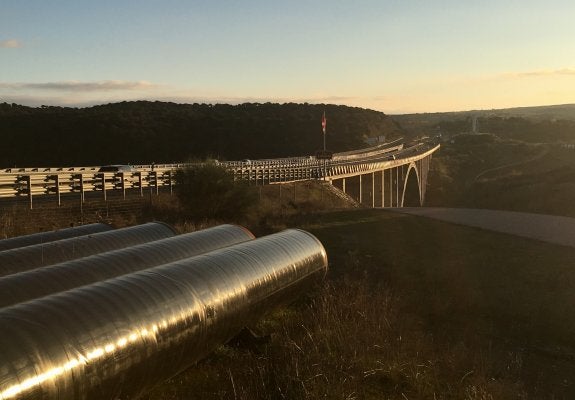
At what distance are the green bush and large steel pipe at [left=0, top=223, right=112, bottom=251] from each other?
1197 cm

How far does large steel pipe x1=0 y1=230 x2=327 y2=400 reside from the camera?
267 inches

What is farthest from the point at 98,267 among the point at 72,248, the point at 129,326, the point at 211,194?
the point at 211,194

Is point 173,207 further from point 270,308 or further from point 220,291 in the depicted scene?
point 220,291

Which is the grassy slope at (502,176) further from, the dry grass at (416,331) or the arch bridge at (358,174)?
the dry grass at (416,331)

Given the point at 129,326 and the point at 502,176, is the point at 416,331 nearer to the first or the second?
the point at 129,326

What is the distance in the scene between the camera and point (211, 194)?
97.5 feet

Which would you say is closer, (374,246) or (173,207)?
(374,246)

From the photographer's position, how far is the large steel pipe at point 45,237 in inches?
571

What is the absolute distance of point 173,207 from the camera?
30156 millimetres

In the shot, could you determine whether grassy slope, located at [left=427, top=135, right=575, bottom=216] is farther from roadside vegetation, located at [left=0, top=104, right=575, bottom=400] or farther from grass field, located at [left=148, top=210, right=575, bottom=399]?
grass field, located at [left=148, top=210, right=575, bottom=399]

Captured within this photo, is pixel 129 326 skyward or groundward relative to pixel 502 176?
skyward

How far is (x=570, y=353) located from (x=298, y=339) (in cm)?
710

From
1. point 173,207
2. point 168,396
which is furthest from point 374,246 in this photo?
point 168,396

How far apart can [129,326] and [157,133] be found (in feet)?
384
